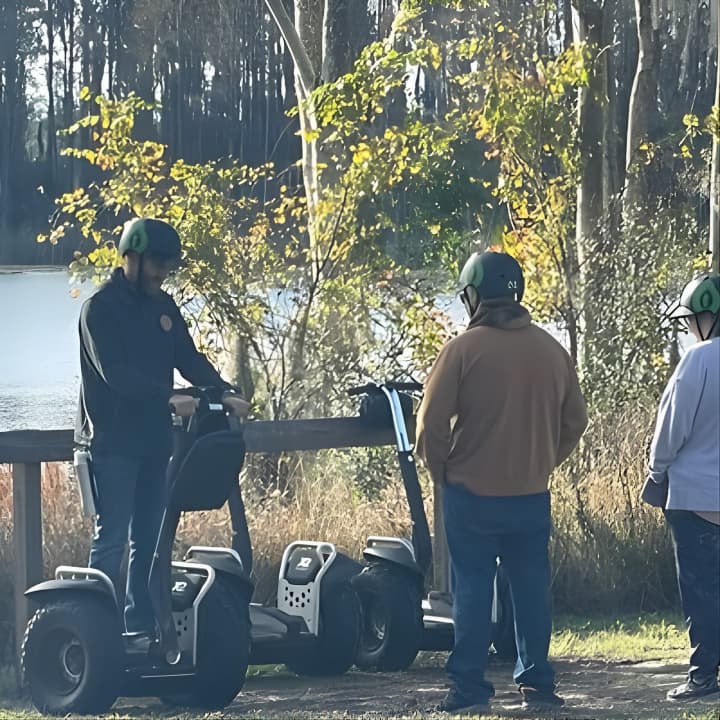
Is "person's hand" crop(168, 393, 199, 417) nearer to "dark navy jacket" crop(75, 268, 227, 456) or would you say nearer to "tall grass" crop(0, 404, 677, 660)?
"dark navy jacket" crop(75, 268, 227, 456)

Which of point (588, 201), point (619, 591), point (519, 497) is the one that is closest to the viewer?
point (519, 497)

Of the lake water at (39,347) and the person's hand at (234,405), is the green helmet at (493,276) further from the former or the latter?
the lake water at (39,347)

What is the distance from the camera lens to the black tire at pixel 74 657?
629cm

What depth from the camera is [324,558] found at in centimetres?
745

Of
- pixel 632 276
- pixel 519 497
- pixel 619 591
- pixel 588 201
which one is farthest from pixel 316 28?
pixel 519 497

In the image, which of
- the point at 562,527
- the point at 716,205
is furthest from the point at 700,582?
the point at 716,205

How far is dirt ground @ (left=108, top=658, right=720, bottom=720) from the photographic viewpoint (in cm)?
647

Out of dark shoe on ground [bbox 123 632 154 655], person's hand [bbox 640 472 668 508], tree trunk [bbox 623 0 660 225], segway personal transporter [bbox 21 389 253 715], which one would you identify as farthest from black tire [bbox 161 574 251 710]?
tree trunk [bbox 623 0 660 225]

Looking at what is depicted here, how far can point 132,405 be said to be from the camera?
262 inches

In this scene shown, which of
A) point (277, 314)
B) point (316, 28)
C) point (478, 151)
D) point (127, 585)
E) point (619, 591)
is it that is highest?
point (316, 28)

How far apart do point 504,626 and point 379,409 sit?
1.09 m

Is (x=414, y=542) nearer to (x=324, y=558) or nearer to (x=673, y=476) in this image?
(x=324, y=558)

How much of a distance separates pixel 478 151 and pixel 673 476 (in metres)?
5.95

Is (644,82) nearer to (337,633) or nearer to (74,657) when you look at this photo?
(337,633)
